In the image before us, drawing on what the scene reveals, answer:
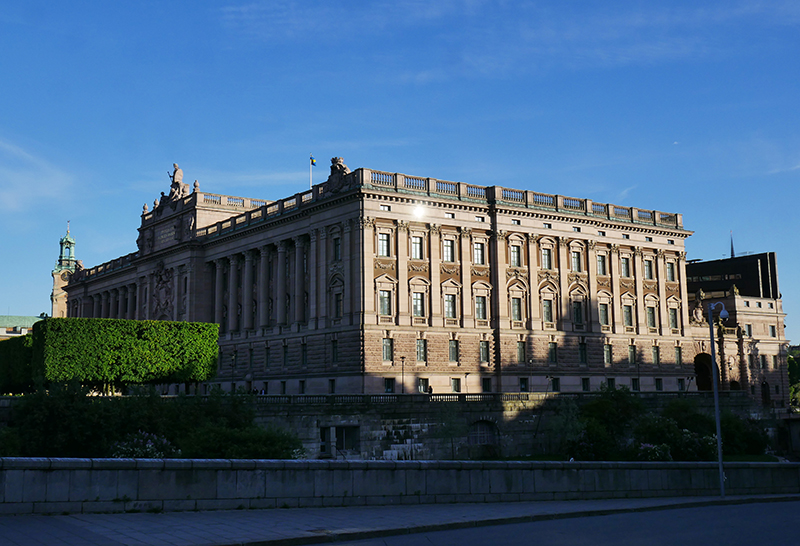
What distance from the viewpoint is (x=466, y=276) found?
265 feet

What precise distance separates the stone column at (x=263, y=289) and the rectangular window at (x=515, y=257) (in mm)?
25047

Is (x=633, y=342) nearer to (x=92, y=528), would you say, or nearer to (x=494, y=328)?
(x=494, y=328)

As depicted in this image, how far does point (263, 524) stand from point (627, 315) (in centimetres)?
7660

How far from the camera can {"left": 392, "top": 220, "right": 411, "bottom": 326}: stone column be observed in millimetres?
76125

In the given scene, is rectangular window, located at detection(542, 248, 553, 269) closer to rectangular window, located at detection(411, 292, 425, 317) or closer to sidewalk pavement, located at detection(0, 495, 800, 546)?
rectangular window, located at detection(411, 292, 425, 317)

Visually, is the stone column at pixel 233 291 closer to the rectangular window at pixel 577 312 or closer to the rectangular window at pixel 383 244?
the rectangular window at pixel 383 244

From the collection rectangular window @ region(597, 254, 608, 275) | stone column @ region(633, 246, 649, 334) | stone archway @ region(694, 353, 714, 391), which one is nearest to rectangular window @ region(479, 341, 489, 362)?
rectangular window @ region(597, 254, 608, 275)

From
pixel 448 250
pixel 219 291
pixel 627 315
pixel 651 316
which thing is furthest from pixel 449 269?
pixel 219 291

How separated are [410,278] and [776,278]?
2829 inches

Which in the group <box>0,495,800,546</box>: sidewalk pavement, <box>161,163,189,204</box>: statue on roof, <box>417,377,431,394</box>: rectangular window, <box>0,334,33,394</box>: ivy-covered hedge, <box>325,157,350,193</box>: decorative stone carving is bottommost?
<box>0,495,800,546</box>: sidewalk pavement

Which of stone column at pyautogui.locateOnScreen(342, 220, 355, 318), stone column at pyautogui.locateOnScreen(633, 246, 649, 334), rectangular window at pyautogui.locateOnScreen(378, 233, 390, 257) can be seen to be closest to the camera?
stone column at pyautogui.locateOnScreen(342, 220, 355, 318)

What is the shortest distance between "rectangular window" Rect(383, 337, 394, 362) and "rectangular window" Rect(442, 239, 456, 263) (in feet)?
32.4

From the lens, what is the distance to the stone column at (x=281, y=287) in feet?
278

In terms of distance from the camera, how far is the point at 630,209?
9419 centimetres
